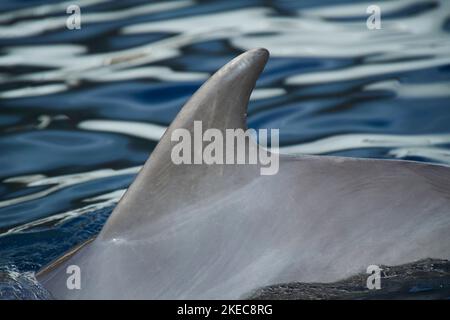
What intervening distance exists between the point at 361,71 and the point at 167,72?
6.07 ft

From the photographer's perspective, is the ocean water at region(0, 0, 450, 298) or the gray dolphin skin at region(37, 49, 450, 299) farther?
the ocean water at region(0, 0, 450, 298)

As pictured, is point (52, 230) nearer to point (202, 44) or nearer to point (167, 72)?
point (167, 72)

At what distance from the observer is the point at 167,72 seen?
29.0 feet

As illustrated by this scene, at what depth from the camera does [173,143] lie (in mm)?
3684

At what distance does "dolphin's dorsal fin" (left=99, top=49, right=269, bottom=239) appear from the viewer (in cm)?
372

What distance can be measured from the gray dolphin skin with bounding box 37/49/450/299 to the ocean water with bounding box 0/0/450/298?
3.26 ft

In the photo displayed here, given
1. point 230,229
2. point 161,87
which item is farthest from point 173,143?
point 161,87

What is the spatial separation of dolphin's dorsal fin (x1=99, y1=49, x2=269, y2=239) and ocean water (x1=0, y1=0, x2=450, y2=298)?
3.36 feet

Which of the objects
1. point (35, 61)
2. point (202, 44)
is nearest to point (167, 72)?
point (202, 44)

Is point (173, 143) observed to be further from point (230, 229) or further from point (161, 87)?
point (161, 87)

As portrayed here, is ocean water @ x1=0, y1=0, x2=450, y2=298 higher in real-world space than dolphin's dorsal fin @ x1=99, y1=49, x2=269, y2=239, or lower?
higher

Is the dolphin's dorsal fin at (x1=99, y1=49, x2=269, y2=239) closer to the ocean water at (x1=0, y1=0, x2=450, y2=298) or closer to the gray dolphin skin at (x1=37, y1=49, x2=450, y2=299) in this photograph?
the gray dolphin skin at (x1=37, y1=49, x2=450, y2=299)

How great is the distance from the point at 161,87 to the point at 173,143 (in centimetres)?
490

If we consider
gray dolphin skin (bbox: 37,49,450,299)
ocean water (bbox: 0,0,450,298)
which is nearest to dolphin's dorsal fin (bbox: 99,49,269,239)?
gray dolphin skin (bbox: 37,49,450,299)
